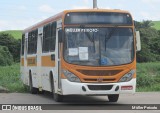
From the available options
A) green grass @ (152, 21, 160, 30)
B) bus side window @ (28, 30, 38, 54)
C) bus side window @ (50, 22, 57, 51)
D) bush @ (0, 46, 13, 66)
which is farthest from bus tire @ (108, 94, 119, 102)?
green grass @ (152, 21, 160, 30)

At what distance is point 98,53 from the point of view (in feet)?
56.9

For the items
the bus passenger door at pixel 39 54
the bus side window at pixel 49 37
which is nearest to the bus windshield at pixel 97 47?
the bus side window at pixel 49 37

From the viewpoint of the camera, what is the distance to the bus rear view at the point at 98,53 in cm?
1716

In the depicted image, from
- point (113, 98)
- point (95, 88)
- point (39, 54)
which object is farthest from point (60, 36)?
point (39, 54)

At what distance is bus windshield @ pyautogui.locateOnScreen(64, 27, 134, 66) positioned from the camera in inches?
680

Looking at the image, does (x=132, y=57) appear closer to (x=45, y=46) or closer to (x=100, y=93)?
(x=100, y=93)

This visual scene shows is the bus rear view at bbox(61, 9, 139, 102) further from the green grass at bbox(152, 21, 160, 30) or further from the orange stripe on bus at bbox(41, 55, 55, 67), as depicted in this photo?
the green grass at bbox(152, 21, 160, 30)

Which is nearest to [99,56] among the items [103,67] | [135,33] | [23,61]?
[103,67]

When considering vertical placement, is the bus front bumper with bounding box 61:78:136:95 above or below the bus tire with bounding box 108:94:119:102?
above

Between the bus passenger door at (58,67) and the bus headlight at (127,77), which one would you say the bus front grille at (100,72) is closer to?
the bus headlight at (127,77)

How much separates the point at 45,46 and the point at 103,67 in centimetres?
433

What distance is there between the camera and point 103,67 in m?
17.2

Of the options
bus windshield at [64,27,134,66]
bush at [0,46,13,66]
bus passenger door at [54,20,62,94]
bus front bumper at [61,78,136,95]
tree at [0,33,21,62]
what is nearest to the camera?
bus front bumper at [61,78,136,95]

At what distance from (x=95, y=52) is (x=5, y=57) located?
71.6 meters
